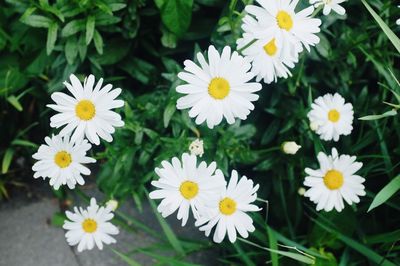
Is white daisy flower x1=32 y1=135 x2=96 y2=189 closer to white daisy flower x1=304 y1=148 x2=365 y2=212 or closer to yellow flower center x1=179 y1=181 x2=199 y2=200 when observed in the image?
yellow flower center x1=179 y1=181 x2=199 y2=200

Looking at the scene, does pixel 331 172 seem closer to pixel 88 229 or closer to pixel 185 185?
pixel 185 185

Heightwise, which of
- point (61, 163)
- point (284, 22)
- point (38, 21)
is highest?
point (284, 22)

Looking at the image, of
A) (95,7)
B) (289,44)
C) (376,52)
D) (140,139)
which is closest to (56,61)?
(95,7)

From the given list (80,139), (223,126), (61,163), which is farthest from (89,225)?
(223,126)

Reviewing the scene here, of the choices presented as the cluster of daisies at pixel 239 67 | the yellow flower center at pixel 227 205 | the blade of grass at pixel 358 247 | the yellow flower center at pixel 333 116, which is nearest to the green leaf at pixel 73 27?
the cluster of daisies at pixel 239 67

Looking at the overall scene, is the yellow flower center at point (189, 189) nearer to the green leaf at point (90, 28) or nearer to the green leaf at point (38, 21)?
the green leaf at point (90, 28)

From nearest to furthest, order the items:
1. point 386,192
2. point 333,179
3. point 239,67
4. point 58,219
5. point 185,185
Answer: point 239,67
point 185,185
point 386,192
point 333,179
point 58,219

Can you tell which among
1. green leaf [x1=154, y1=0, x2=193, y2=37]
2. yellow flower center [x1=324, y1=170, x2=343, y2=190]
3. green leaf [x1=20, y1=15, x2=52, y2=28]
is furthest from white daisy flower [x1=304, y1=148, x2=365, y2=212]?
green leaf [x1=20, y1=15, x2=52, y2=28]
